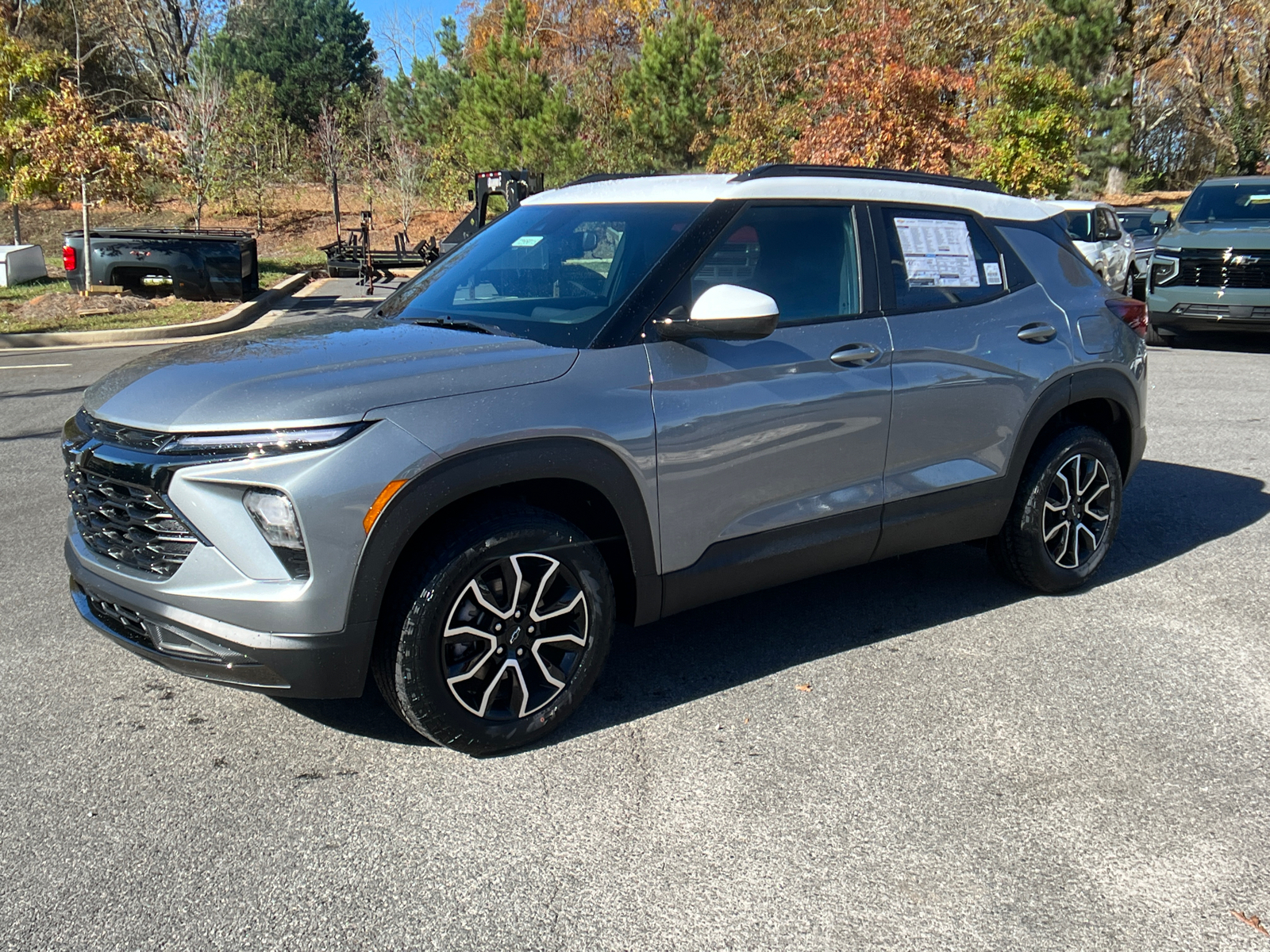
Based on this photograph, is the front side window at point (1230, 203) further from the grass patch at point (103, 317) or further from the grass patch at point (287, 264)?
the grass patch at point (287, 264)

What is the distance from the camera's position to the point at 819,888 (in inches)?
110

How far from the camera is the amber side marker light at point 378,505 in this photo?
3.03 metres

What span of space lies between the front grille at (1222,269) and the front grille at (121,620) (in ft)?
42.1

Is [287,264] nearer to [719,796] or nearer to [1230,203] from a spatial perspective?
[1230,203]

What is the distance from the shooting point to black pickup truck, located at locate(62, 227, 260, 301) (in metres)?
17.0

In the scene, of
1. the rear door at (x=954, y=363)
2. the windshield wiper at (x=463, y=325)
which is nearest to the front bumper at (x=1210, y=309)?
the rear door at (x=954, y=363)

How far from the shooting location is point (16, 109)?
16.9 metres

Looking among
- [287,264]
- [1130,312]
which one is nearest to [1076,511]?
[1130,312]

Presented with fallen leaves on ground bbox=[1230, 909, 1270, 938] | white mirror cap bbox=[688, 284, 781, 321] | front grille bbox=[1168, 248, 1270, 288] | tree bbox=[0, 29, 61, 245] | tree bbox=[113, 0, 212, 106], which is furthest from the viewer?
tree bbox=[113, 0, 212, 106]

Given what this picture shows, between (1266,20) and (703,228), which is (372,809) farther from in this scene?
(1266,20)

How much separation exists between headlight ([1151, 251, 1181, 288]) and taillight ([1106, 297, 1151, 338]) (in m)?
9.13

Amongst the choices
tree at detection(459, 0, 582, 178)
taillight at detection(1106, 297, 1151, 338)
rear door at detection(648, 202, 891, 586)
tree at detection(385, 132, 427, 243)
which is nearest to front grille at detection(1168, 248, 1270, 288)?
taillight at detection(1106, 297, 1151, 338)

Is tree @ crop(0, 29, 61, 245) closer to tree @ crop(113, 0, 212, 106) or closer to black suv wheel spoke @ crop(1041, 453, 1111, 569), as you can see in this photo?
black suv wheel spoke @ crop(1041, 453, 1111, 569)

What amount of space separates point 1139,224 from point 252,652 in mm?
18553
